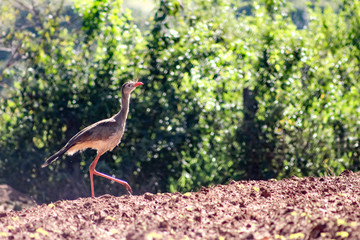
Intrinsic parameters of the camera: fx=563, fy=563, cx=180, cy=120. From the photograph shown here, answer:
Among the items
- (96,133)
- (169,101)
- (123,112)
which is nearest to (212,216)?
(96,133)

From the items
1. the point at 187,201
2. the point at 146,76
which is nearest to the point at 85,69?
the point at 146,76

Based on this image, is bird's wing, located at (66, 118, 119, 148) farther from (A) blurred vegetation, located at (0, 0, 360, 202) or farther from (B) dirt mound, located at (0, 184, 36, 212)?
(B) dirt mound, located at (0, 184, 36, 212)

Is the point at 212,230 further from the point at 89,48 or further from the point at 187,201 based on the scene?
the point at 89,48

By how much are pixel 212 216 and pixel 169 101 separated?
13.9 feet

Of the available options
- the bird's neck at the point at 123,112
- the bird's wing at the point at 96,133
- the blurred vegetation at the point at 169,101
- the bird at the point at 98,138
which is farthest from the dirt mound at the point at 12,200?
the bird's neck at the point at 123,112

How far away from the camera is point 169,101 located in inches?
361

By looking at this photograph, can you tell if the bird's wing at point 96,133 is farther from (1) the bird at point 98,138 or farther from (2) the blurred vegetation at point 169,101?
(2) the blurred vegetation at point 169,101

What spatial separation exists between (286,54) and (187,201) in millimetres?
4808

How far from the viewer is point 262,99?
9.77 m

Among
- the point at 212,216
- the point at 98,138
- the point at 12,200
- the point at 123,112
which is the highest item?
the point at 123,112

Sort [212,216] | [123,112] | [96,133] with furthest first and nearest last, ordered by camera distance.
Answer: [123,112]
[96,133]
[212,216]

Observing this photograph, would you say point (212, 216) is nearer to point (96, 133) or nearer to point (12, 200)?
point (96, 133)

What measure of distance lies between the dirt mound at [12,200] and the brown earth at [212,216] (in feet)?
11.9

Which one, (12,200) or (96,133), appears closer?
(96,133)
